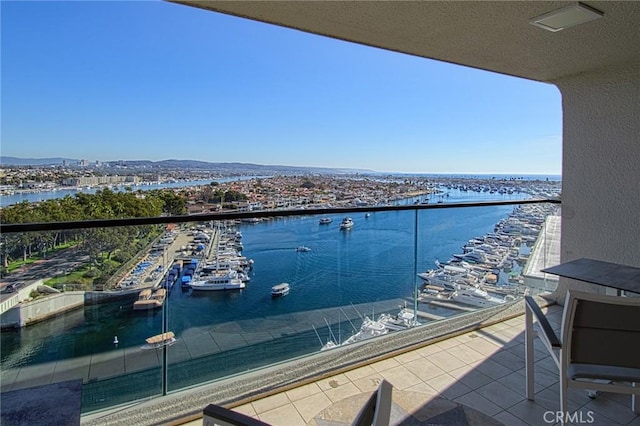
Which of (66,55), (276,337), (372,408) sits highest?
(66,55)

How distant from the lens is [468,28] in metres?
2.45

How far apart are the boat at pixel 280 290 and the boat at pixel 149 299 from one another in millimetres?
703

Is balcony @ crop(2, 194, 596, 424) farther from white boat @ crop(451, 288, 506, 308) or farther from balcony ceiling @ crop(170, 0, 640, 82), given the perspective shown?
balcony ceiling @ crop(170, 0, 640, 82)

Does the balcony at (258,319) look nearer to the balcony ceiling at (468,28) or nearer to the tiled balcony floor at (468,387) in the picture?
the tiled balcony floor at (468,387)

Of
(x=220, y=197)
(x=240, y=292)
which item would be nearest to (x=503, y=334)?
(x=240, y=292)

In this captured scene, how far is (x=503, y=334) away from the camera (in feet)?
10.6

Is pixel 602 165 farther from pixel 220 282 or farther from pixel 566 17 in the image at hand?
pixel 220 282

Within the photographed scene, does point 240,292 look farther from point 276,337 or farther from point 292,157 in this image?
point 292,157

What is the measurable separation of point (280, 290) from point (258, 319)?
0.24 metres

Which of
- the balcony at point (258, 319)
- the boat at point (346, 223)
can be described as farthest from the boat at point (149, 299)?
the boat at point (346, 223)

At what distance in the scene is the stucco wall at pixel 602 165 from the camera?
10.7ft

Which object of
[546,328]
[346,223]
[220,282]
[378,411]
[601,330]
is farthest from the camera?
[346,223]

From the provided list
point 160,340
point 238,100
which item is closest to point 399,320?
point 160,340

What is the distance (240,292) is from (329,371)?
0.92m
